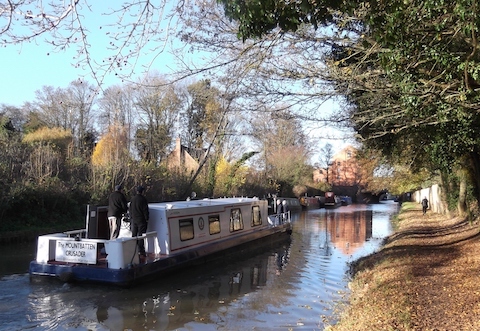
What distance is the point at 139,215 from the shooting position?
1231 cm

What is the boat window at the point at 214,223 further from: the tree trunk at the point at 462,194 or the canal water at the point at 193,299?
the tree trunk at the point at 462,194

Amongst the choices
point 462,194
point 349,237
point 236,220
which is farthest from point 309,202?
point 236,220

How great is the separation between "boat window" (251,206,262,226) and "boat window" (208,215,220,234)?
3.51 metres

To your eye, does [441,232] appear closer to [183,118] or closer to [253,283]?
[253,283]

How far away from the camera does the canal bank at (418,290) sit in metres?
6.78

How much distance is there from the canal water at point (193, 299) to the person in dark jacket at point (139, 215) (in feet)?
4.45

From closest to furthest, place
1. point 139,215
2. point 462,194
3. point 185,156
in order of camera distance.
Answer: point 139,215
point 462,194
point 185,156

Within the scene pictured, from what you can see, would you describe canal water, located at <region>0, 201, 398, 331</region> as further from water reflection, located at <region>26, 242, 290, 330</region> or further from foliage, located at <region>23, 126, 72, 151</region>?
foliage, located at <region>23, 126, 72, 151</region>

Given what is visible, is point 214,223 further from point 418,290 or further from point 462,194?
point 462,194

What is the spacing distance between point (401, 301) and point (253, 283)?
526 centimetres

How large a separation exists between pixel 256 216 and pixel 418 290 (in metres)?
11.3

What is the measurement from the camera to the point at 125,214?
1305 cm

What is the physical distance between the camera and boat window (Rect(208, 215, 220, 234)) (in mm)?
15539

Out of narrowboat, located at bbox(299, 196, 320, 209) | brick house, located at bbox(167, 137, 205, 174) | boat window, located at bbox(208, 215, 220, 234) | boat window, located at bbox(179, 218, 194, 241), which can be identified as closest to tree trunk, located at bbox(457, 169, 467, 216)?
boat window, located at bbox(208, 215, 220, 234)
